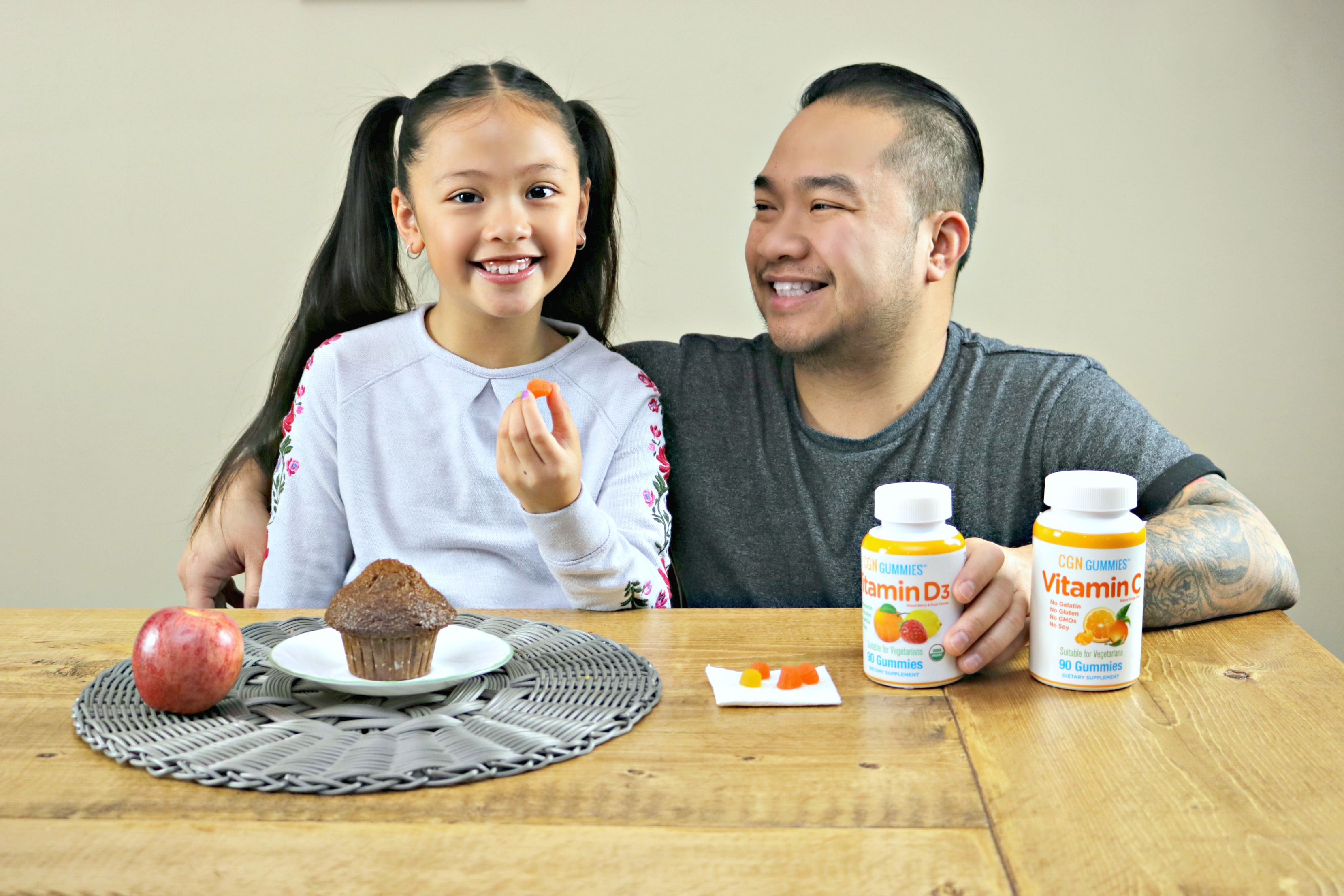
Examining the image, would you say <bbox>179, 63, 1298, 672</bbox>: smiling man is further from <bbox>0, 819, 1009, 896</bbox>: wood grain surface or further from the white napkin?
<bbox>0, 819, 1009, 896</bbox>: wood grain surface

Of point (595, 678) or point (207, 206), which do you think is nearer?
point (595, 678)

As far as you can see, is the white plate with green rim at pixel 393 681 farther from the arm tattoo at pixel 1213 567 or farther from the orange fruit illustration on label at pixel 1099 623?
the arm tattoo at pixel 1213 567

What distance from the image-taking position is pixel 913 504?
0.91m

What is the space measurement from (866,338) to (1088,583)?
0.68m

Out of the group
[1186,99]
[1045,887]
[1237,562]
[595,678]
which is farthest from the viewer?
[1186,99]

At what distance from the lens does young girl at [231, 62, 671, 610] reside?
4.72 feet

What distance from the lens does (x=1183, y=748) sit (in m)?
0.83

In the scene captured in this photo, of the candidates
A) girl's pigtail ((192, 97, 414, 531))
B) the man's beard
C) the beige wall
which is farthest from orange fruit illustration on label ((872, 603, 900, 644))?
the beige wall

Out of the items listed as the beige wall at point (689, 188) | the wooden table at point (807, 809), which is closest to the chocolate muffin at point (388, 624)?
the wooden table at point (807, 809)

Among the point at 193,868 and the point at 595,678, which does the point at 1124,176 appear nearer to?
the point at 595,678

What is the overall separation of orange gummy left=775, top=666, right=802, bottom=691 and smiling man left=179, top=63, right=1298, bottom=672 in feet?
1.89

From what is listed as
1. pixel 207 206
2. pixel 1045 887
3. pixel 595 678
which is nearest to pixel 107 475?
pixel 207 206

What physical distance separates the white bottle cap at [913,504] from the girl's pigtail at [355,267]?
0.97m

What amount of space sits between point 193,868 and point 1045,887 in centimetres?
48
